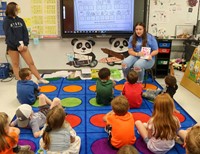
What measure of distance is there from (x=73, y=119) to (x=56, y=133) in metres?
0.99

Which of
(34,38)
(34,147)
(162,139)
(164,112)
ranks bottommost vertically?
(34,147)

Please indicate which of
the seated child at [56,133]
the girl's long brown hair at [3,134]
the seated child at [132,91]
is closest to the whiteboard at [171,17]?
the seated child at [132,91]

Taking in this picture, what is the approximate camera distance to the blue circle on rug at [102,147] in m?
2.33

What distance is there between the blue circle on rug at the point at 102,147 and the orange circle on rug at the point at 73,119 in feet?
1.48

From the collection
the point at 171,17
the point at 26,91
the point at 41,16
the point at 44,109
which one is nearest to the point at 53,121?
the point at 44,109

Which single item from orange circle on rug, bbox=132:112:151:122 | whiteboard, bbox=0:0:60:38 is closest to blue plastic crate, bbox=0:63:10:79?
whiteboard, bbox=0:0:60:38

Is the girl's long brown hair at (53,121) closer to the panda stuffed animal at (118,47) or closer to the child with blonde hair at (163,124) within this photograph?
the child with blonde hair at (163,124)

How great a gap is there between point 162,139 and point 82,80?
8.11ft

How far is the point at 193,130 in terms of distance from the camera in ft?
5.24

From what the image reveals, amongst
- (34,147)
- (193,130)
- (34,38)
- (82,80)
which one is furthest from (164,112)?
(34,38)

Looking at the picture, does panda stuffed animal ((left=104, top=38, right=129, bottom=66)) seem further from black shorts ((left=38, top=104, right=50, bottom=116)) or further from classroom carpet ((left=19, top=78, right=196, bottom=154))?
black shorts ((left=38, top=104, right=50, bottom=116))

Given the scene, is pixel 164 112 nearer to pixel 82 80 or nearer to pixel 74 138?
pixel 74 138

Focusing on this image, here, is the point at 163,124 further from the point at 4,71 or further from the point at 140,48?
the point at 4,71

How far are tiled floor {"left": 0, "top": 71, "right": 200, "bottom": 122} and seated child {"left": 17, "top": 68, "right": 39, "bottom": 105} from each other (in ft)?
0.73
